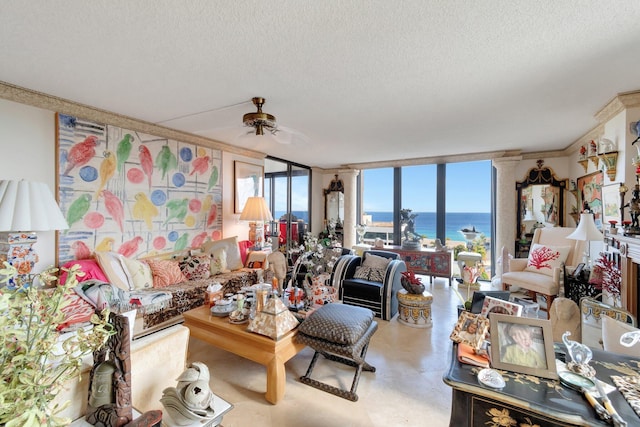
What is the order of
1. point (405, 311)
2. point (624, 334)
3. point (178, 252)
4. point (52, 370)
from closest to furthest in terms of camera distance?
point (52, 370) < point (624, 334) < point (405, 311) < point (178, 252)

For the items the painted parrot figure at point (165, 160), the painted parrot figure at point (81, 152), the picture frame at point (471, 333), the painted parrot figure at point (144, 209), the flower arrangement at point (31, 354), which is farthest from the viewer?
the painted parrot figure at point (165, 160)

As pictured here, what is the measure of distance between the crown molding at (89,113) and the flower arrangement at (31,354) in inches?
108

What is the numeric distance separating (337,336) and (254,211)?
8.95 feet

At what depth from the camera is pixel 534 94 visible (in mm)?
2445

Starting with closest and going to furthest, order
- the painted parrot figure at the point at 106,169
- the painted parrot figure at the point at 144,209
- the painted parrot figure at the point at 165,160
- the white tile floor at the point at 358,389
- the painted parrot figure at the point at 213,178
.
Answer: the white tile floor at the point at 358,389
the painted parrot figure at the point at 106,169
the painted parrot figure at the point at 144,209
the painted parrot figure at the point at 165,160
the painted parrot figure at the point at 213,178

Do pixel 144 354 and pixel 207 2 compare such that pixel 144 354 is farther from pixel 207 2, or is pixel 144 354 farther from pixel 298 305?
pixel 207 2

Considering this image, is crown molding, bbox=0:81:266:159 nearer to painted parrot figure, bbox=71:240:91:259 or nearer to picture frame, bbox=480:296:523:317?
painted parrot figure, bbox=71:240:91:259

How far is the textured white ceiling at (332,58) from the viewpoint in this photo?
1.45 meters

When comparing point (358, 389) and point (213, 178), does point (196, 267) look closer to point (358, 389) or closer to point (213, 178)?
point (213, 178)

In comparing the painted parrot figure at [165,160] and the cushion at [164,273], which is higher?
the painted parrot figure at [165,160]

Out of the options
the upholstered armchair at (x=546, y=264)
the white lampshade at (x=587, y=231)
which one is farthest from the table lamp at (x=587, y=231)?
the upholstered armchair at (x=546, y=264)

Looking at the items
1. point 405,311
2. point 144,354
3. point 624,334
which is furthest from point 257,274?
point 624,334

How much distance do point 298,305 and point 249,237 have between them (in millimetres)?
2553

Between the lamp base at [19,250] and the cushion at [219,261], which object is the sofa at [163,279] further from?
the lamp base at [19,250]
